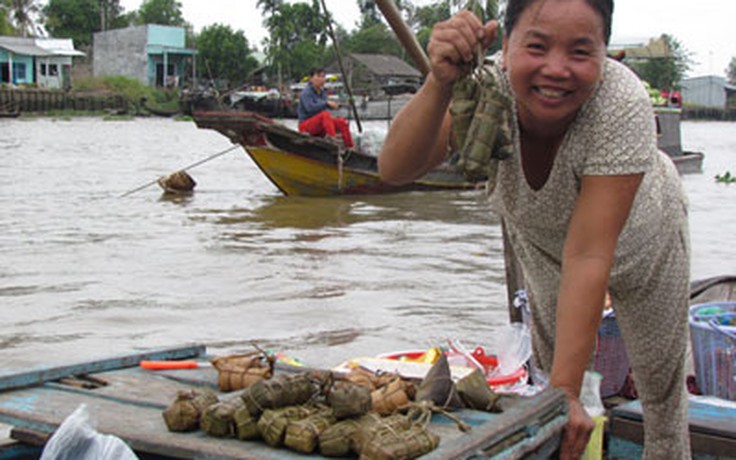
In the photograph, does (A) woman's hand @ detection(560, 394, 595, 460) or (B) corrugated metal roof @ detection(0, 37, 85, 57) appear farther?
(B) corrugated metal roof @ detection(0, 37, 85, 57)

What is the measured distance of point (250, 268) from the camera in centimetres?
793

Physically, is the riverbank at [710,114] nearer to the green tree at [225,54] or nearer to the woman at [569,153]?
the green tree at [225,54]

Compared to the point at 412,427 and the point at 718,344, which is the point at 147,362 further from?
the point at 718,344

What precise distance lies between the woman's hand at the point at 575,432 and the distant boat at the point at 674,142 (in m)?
16.6

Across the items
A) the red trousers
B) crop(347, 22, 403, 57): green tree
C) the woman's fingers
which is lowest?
the red trousers

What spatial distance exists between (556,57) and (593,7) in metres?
0.12

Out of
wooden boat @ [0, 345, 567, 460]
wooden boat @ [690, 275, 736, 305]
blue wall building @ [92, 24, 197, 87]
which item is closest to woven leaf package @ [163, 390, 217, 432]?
wooden boat @ [0, 345, 567, 460]

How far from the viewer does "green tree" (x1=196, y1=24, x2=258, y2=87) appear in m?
60.8

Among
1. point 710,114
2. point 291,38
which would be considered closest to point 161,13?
point 291,38

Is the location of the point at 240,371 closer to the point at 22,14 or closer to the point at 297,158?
the point at 297,158

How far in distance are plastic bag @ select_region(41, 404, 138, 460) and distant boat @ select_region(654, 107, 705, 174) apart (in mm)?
17118

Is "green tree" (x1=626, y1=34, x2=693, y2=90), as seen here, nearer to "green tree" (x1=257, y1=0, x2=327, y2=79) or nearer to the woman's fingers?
"green tree" (x1=257, y1=0, x2=327, y2=79)

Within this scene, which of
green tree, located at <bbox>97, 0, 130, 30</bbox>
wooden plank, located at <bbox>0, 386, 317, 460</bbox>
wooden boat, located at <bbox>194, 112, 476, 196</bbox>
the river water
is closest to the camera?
wooden plank, located at <bbox>0, 386, 317, 460</bbox>

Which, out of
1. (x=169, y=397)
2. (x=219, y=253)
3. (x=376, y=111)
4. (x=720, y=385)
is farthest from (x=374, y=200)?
(x=376, y=111)
